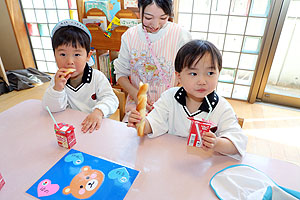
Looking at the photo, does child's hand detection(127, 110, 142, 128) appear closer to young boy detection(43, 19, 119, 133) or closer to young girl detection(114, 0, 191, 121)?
young boy detection(43, 19, 119, 133)

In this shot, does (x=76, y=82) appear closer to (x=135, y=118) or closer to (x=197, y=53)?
(x=135, y=118)

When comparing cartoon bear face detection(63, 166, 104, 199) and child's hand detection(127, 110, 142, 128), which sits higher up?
child's hand detection(127, 110, 142, 128)

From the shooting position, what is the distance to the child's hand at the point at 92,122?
1042 mm

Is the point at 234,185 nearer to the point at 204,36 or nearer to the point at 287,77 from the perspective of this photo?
the point at 204,36

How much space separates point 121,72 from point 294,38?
8.17 ft

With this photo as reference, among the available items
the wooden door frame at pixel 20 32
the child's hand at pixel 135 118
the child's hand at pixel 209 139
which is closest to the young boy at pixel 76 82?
the child's hand at pixel 135 118

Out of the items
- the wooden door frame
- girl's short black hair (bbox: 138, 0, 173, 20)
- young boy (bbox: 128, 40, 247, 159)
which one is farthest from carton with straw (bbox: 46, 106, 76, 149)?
the wooden door frame

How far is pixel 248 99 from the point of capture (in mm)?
3078

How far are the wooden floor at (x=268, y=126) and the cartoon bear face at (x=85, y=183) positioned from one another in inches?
71.9

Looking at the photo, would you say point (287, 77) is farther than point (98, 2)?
Yes

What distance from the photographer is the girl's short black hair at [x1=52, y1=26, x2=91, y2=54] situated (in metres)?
1.18

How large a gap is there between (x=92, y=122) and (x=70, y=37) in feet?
1.76

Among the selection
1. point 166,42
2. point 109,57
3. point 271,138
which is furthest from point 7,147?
point 271,138

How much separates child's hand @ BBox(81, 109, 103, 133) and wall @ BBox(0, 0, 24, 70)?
3676 mm
